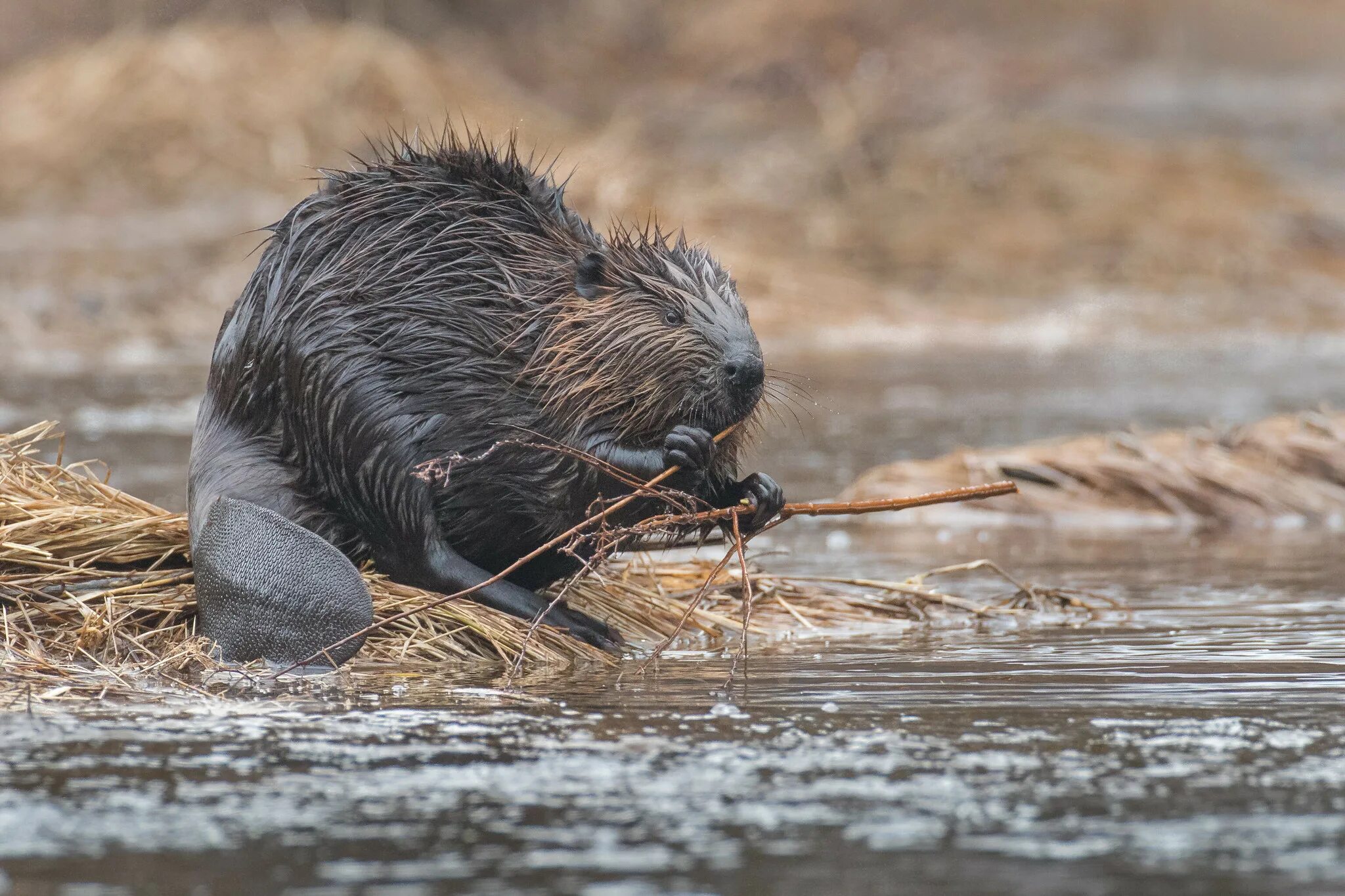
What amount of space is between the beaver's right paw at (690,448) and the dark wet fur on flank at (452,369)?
0.56 feet

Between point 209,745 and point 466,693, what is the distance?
0.59 meters

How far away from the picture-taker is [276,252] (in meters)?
3.98

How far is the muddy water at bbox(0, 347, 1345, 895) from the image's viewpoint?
2.18 m

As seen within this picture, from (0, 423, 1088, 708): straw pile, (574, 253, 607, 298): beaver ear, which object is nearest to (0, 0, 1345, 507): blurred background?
(0, 423, 1088, 708): straw pile

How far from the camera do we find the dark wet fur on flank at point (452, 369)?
3.78 meters

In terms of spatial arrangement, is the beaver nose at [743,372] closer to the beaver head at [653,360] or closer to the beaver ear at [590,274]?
the beaver head at [653,360]

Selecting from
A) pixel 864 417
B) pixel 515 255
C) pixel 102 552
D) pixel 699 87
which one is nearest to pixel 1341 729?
pixel 515 255

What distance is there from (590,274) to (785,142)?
14173 millimetres

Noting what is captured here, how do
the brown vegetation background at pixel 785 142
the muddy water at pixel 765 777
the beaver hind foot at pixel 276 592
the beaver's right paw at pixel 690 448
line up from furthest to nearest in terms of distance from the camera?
the brown vegetation background at pixel 785 142 < the beaver's right paw at pixel 690 448 < the beaver hind foot at pixel 276 592 < the muddy water at pixel 765 777

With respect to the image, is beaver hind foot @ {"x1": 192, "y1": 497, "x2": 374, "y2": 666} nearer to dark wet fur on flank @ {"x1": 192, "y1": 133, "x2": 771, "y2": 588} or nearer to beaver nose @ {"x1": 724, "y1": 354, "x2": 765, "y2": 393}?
dark wet fur on flank @ {"x1": 192, "y1": 133, "x2": 771, "y2": 588}

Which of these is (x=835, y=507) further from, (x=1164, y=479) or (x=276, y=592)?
(x=1164, y=479)

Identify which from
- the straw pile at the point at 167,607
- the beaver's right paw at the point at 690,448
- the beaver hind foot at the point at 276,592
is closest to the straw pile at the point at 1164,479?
the straw pile at the point at 167,607

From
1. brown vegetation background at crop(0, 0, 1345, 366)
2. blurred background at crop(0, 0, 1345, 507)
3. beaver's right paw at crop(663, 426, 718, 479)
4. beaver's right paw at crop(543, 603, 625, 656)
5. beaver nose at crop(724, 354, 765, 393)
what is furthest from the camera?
brown vegetation background at crop(0, 0, 1345, 366)

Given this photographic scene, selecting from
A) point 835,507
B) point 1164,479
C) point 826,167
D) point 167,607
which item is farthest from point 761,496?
point 826,167
